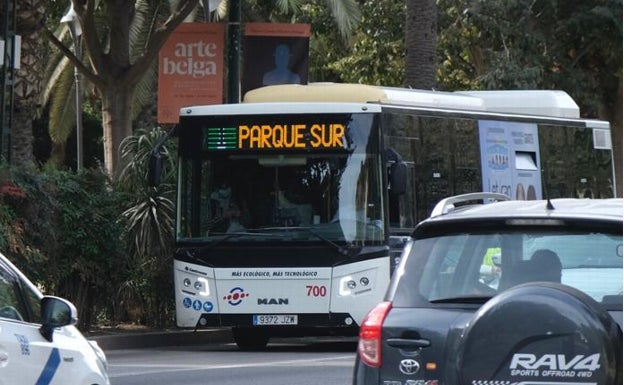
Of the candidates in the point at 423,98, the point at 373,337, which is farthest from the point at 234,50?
the point at 373,337

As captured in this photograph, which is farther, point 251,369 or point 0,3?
point 0,3

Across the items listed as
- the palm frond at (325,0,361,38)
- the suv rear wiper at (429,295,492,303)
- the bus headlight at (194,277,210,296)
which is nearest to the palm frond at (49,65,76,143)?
the palm frond at (325,0,361,38)

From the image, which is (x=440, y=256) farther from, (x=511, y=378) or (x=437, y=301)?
(x=511, y=378)

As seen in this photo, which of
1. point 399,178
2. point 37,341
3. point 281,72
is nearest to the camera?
point 37,341

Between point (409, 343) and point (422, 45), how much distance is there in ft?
64.4

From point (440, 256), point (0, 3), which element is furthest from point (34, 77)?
point (440, 256)

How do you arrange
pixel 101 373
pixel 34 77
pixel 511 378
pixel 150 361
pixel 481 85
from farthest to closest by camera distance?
1. pixel 481 85
2. pixel 34 77
3. pixel 150 361
4. pixel 101 373
5. pixel 511 378

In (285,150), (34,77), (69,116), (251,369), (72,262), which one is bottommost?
(251,369)

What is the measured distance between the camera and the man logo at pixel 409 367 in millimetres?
6703

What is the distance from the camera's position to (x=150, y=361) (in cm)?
1644

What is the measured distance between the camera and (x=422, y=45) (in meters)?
26.0

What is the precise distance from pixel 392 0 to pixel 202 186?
18481 millimetres

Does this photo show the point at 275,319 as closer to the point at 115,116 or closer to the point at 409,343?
the point at 115,116

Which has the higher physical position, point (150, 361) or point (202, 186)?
point (202, 186)
